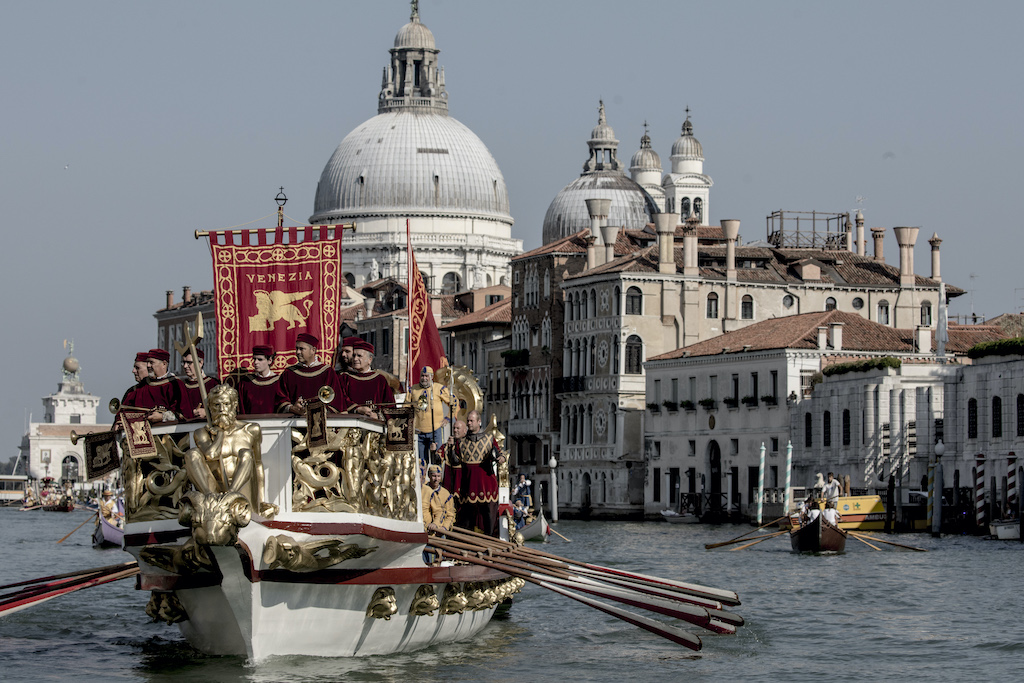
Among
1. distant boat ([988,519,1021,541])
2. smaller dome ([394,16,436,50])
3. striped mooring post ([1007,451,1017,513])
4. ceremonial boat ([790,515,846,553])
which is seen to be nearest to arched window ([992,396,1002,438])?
striped mooring post ([1007,451,1017,513])

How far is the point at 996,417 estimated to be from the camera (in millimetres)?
44719

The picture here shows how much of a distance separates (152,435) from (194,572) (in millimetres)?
1067

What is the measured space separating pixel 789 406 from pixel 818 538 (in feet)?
61.4

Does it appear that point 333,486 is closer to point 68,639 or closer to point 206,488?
point 206,488

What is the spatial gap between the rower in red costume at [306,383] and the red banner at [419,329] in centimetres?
370

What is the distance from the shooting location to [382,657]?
16766mm

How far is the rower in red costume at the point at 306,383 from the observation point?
1540 centimetres

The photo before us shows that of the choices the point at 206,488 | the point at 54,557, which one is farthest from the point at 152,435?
the point at 54,557

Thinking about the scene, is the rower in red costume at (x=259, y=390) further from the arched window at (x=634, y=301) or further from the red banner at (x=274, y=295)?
the arched window at (x=634, y=301)

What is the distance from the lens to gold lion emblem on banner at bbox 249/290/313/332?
53.8 ft

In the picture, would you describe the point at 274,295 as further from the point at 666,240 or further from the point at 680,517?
the point at 666,240

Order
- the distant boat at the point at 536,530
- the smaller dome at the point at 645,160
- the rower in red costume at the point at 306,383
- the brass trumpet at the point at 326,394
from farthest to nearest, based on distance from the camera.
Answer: the smaller dome at the point at 645,160 → the distant boat at the point at 536,530 → the rower in red costume at the point at 306,383 → the brass trumpet at the point at 326,394

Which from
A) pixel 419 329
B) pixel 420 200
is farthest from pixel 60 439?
pixel 419 329

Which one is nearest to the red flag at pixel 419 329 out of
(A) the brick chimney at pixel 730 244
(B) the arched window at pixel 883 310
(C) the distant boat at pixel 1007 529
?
(C) the distant boat at pixel 1007 529
